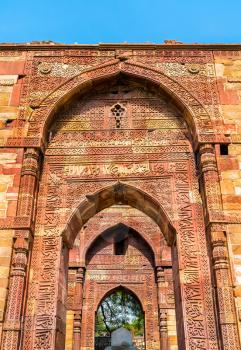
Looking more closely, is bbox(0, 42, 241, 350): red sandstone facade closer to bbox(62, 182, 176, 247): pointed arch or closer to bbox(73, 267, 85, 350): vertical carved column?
bbox(62, 182, 176, 247): pointed arch

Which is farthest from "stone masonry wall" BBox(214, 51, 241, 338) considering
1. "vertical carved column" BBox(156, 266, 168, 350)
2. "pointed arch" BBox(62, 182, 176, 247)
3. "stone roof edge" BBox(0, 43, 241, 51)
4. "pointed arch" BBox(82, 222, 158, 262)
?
"pointed arch" BBox(82, 222, 158, 262)

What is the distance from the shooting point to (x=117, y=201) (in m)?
7.82

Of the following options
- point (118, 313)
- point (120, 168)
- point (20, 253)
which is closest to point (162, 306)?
point (120, 168)

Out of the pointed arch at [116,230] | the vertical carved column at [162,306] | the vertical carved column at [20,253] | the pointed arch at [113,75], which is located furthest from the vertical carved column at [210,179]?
the pointed arch at [116,230]

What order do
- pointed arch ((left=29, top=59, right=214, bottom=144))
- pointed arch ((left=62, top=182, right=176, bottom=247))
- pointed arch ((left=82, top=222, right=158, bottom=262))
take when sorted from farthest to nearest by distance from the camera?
pointed arch ((left=82, top=222, right=158, bottom=262))
pointed arch ((left=29, top=59, right=214, bottom=144))
pointed arch ((left=62, top=182, right=176, bottom=247))

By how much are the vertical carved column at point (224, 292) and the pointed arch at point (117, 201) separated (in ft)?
2.95

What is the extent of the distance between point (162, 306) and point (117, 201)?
18.8 feet

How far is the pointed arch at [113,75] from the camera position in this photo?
7531 millimetres

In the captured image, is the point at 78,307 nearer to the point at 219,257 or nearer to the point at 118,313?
the point at 219,257

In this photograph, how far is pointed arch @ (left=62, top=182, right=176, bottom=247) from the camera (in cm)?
720

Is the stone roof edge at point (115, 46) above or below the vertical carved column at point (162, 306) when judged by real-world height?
above

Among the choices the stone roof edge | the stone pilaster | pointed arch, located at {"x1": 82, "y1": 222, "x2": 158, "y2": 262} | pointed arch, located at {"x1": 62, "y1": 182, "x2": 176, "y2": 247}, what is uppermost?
the stone roof edge

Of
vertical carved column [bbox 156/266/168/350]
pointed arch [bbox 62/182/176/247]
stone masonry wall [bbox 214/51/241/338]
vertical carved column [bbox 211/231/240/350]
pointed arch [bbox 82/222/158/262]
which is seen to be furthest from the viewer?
pointed arch [bbox 82/222/158/262]

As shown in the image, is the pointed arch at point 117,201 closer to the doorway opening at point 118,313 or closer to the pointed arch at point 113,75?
the pointed arch at point 113,75
